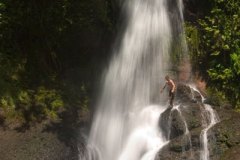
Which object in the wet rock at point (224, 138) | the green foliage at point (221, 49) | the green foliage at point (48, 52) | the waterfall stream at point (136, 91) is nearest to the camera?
the wet rock at point (224, 138)

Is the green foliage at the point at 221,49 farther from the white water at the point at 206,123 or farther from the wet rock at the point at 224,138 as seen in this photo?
the wet rock at the point at 224,138

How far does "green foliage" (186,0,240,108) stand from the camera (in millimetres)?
18484

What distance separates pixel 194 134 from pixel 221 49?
495 centimetres

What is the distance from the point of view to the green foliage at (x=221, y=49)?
60.6ft

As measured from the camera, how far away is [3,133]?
633 inches

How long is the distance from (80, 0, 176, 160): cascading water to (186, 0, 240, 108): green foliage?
148 centimetres

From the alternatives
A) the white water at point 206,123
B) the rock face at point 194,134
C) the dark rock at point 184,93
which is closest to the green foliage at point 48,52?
the dark rock at point 184,93

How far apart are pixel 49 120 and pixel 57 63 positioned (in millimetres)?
3154

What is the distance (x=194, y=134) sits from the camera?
1533cm

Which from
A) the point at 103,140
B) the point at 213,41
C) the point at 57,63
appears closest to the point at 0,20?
the point at 57,63

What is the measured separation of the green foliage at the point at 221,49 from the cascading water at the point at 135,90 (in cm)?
148

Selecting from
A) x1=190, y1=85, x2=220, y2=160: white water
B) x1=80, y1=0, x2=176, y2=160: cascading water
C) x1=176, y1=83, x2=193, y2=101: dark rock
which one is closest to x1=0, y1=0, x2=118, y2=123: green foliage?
x1=80, y1=0, x2=176, y2=160: cascading water

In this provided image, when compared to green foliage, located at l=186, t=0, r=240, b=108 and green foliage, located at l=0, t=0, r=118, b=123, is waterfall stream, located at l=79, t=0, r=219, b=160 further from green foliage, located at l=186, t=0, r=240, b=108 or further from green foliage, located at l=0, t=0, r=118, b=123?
green foliage, located at l=186, t=0, r=240, b=108

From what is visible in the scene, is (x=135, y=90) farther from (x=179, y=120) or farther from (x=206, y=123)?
(x=206, y=123)
